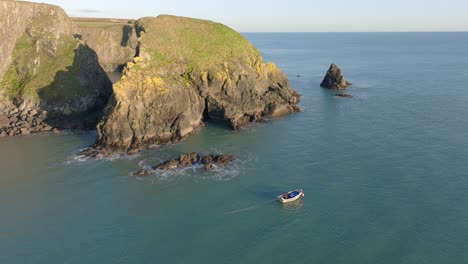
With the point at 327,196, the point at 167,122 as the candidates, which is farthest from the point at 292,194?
the point at 167,122

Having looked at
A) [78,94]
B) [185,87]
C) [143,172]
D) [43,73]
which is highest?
[185,87]

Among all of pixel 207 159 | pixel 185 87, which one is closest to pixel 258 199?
pixel 207 159

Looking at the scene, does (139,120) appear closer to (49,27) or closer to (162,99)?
(162,99)

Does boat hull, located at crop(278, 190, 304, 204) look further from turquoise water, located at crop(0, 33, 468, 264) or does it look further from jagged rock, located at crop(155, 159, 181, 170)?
jagged rock, located at crop(155, 159, 181, 170)

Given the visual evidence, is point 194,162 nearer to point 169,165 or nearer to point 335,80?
point 169,165

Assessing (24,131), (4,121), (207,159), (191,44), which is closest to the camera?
(207,159)

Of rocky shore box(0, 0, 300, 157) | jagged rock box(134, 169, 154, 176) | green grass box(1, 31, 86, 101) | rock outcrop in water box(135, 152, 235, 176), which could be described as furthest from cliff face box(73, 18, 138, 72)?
jagged rock box(134, 169, 154, 176)
